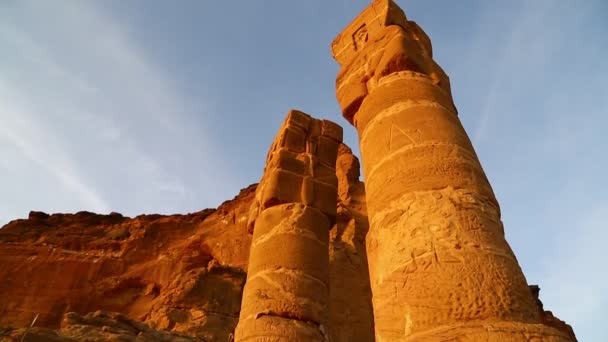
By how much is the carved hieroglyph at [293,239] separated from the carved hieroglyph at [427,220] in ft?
7.23

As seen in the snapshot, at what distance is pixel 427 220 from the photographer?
299 cm

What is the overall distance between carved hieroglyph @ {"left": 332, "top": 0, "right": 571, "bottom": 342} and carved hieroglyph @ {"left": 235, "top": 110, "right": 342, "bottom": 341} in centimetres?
220

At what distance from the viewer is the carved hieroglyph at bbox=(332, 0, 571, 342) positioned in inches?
96.7

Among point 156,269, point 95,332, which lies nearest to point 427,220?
point 95,332

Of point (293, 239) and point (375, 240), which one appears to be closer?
point (375, 240)

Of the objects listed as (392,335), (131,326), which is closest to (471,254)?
(392,335)

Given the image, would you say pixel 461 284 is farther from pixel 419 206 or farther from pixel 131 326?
pixel 131 326

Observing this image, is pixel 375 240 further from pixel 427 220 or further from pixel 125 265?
pixel 125 265

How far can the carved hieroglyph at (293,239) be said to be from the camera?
530 cm

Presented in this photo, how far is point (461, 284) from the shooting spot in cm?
255

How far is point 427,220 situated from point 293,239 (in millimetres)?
3402

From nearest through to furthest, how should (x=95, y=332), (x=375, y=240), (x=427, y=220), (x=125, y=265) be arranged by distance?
(x=427, y=220)
(x=375, y=240)
(x=95, y=332)
(x=125, y=265)

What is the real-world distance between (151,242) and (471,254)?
19.3 m

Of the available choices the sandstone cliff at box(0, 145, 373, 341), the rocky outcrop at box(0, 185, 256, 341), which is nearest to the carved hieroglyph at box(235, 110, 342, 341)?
the sandstone cliff at box(0, 145, 373, 341)
